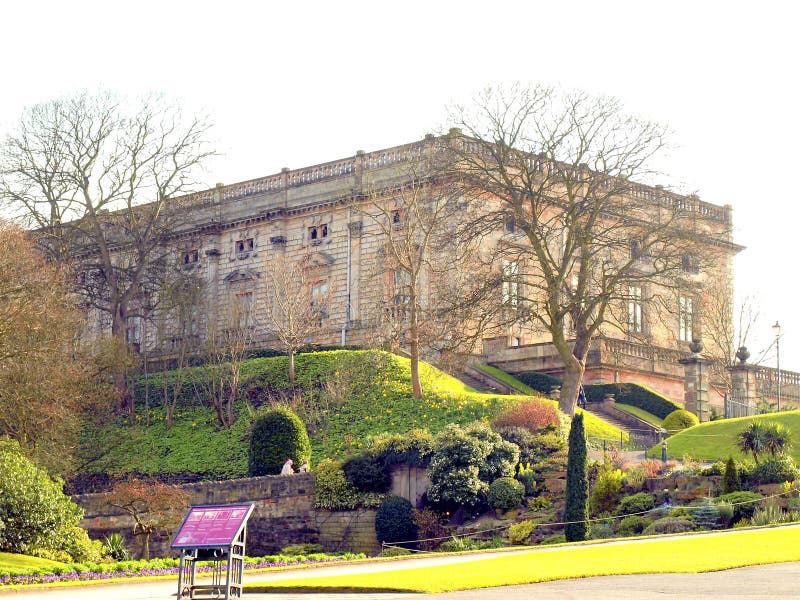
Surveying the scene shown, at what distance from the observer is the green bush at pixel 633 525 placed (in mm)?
36312

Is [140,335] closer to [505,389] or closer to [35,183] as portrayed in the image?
[35,183]

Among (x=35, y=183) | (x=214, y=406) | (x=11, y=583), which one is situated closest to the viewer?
(x=11, y=583)

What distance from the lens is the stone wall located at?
42719mm

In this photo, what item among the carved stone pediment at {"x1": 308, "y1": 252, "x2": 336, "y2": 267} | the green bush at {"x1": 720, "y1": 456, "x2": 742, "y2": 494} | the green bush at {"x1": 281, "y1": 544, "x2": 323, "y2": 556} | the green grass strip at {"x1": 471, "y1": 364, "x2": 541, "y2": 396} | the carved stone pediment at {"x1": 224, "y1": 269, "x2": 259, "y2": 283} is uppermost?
the carved stone pediment at {"x1": 308, "y1": 252, "x2": 336, "y2": 267}

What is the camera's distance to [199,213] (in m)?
73.1

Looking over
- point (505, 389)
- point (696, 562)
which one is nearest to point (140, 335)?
point (505, 389)

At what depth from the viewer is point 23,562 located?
32.0 meters

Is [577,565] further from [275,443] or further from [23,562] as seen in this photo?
[275,443]

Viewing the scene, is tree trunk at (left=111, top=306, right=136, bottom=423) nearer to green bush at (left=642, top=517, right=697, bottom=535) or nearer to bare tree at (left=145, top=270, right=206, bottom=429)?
bare tree at (left=145, top=270, right=206, bottom=429)

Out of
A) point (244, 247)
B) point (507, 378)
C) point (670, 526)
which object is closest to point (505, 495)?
point (670, 526)

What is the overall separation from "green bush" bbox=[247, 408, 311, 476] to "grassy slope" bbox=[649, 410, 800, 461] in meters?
11.2

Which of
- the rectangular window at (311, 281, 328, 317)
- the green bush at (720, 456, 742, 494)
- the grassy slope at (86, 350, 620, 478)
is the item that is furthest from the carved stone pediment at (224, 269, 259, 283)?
the green bush at (720, 456, 742, 494)

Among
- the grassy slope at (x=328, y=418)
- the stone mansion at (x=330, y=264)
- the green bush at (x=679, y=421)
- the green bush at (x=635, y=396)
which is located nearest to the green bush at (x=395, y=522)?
the grassy slope at (x=328, y=418)

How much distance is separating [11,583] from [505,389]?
105ft
